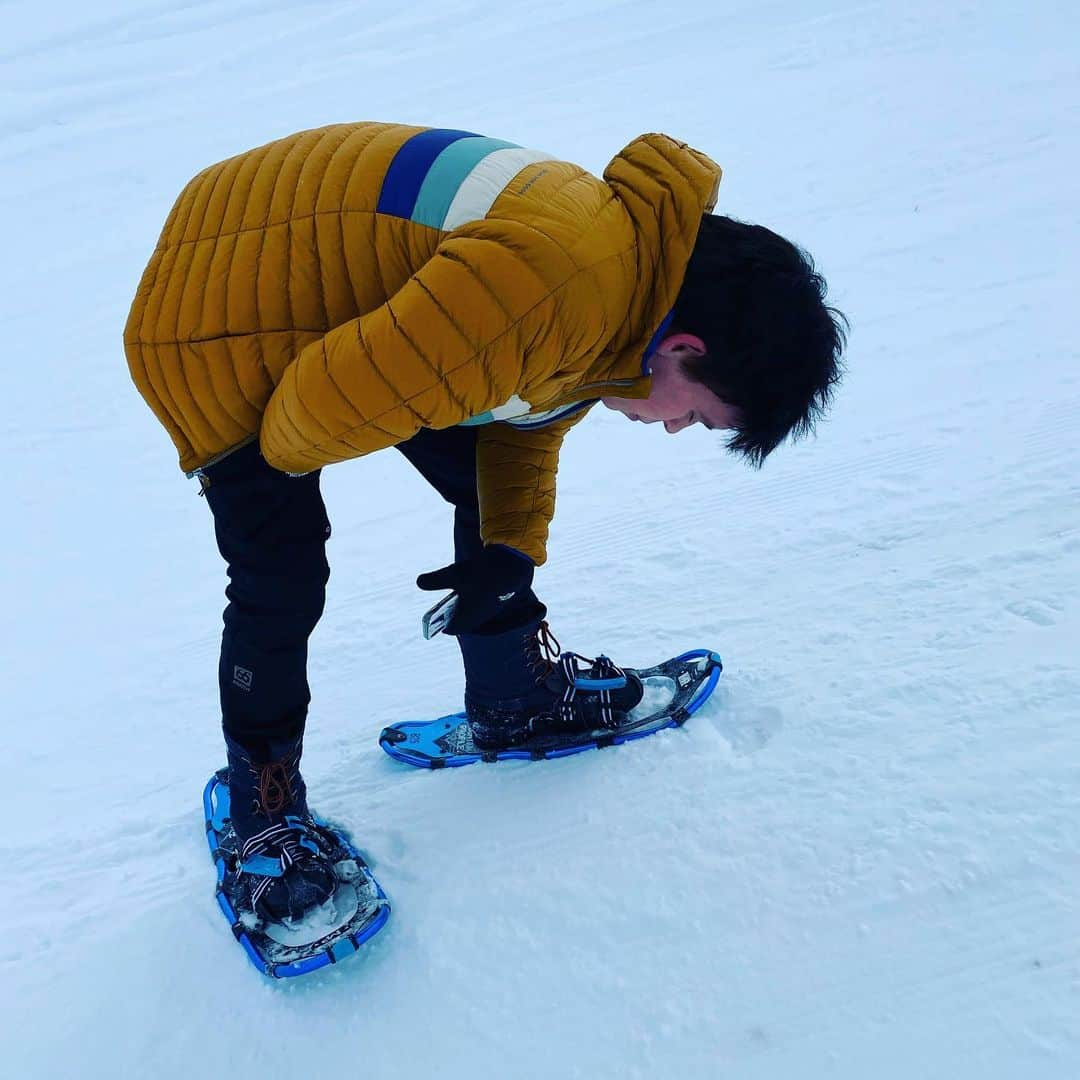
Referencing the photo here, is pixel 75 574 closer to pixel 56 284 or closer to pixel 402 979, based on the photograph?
pixel 402 979

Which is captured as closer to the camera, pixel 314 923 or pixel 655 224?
pixel 655 224

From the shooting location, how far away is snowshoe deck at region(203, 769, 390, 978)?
1699mm

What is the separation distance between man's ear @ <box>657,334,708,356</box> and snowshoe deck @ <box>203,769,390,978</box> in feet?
3.35

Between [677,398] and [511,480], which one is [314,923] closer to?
[511,480]

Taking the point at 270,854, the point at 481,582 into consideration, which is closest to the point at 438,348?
the point at 481,582

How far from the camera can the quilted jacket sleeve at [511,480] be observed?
1886mm

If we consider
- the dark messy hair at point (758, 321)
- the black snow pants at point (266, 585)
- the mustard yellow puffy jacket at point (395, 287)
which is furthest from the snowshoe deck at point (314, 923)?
the dark messy hair at point (758, 321)

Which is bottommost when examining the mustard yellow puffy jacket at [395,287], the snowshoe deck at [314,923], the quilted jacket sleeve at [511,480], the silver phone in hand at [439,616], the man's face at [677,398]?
the snowshoe deck at [314,923]

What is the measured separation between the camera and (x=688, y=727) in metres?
2.08

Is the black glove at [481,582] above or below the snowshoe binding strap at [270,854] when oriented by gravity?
above

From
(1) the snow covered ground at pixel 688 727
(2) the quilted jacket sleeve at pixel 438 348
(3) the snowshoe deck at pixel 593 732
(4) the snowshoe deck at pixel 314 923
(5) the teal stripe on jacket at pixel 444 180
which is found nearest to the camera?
(2) the quilted jacket sleeve at pixel 438 348

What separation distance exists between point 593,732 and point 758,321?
102cm

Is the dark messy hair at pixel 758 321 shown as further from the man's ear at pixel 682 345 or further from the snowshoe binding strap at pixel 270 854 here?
the snowshoe binding strap at pixel 270 854

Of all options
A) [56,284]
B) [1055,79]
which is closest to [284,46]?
[56,284]
